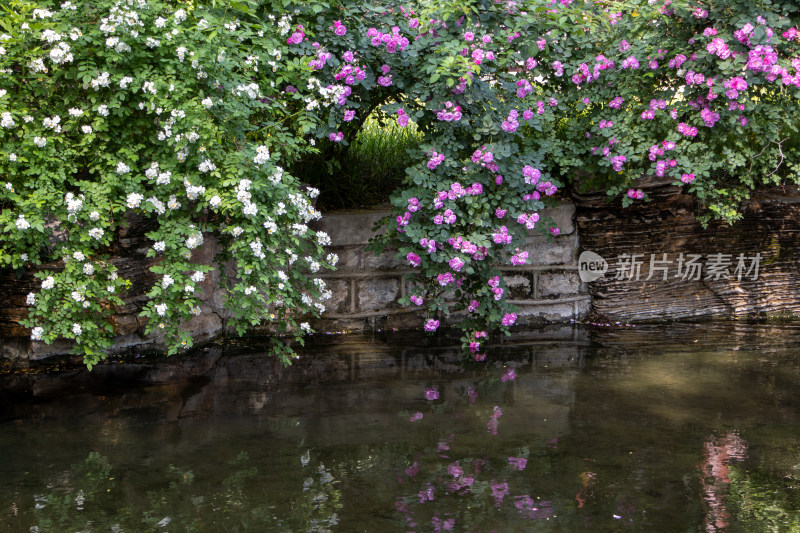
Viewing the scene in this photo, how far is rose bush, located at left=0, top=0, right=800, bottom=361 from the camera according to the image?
4191 mm

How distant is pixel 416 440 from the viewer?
160 inches

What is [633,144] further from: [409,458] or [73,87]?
[73,87]

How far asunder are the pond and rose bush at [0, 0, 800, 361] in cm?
43

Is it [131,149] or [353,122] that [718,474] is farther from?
[353,122]

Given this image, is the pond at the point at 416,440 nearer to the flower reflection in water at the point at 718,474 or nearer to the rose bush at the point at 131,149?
the flower reflection in water at the point at 718,474

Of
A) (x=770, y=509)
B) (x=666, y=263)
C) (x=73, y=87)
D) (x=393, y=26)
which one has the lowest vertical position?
(x=770, y=509)

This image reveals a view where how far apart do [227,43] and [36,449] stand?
2309 mm

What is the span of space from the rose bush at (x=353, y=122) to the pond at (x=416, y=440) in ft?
1.41

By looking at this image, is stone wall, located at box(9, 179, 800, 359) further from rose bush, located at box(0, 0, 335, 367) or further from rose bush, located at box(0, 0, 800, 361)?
rose bush, located at box(0, 0, 335, 367)

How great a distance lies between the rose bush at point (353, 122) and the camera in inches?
165

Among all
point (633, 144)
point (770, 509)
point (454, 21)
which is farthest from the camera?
point (633, 144)

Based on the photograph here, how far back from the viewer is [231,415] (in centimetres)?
444

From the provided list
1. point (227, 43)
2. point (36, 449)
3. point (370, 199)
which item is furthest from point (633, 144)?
point (36, 449)

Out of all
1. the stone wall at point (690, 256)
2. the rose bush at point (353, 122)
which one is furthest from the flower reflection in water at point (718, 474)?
the stone wall at point (690, 256)
